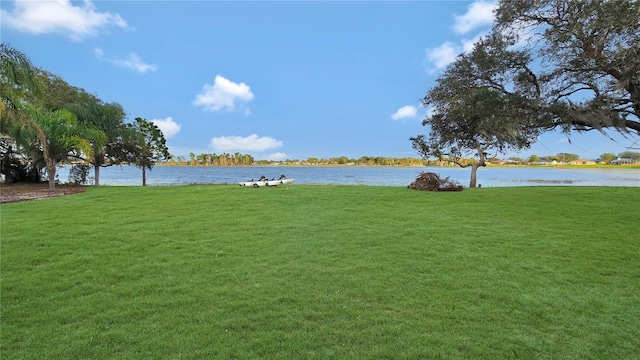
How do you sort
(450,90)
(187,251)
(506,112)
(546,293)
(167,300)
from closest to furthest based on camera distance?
(167,300), (546,293), (187,251), (506,112), (450,90)

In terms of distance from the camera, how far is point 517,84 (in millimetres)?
7059

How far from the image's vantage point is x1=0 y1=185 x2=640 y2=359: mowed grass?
2658 mm

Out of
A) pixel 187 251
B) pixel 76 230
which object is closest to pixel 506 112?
pixel 187 251

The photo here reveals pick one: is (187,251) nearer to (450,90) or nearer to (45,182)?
(450,90)

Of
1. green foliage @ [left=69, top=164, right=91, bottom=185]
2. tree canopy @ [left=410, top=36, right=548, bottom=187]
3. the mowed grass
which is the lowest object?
the mowed grass

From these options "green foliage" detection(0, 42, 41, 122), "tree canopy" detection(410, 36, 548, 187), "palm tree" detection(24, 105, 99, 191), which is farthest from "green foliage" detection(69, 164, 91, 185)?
"tree canopy" detection(410, 36, 548, 187)

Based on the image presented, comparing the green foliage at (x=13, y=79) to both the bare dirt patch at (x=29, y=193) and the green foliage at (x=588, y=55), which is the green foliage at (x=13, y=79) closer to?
the bare dirt patch at (x=29, y=193)

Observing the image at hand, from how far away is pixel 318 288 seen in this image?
3750 millimetres

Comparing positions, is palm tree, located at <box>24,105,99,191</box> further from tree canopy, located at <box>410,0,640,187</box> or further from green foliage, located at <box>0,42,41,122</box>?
tree canopy, located at <box>410,0,640,187</box>

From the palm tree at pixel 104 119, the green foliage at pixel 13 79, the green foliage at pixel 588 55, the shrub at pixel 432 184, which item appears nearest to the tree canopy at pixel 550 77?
the green foliage at pixel 588 55

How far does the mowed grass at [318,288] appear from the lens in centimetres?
266

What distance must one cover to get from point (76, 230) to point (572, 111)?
31.9 feet

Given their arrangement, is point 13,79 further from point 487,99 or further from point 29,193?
point 487,99

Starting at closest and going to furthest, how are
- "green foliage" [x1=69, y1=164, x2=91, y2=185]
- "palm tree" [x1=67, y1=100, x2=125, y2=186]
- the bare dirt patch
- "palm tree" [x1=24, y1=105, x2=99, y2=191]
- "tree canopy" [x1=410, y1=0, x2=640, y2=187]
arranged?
1. "tree canopy" [x1=410, y1=0, x2=640, y2=187]
2. the bare dirt patch
3. "palm tree" [x1=24, y1=105, x2=99, y2=191]
4. "palm tree" [x1=67, y1=100, x2=125, y2=186]
5. "green foliage" [x1=69, y1=164, x2=91, y2=185]
